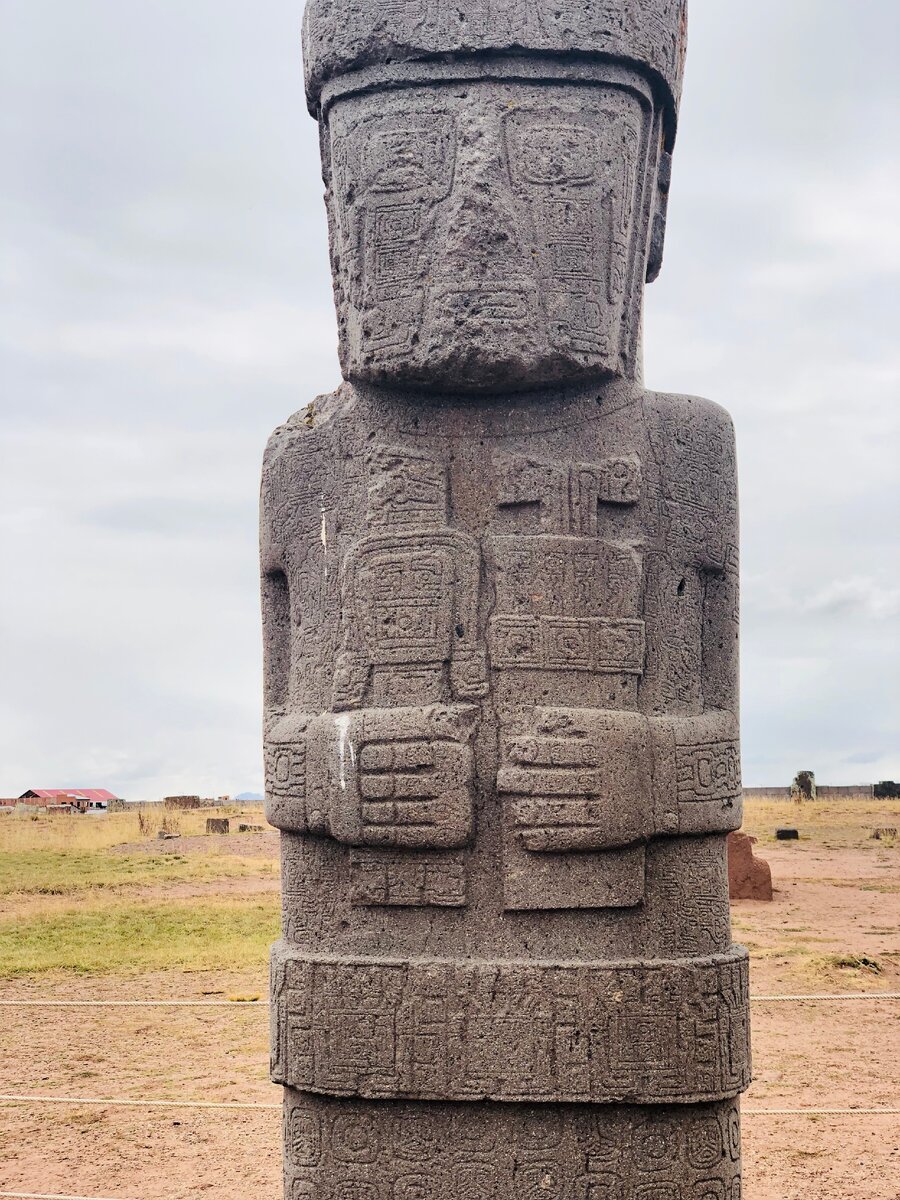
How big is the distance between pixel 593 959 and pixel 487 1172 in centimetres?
73

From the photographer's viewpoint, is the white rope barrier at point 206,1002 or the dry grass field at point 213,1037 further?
the white rope barrier at point 206,1002

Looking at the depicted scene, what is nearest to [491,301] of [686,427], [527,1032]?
[686,427]

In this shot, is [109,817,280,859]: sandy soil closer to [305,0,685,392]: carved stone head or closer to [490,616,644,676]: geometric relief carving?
[490,616,644,676]: geometric relief carving

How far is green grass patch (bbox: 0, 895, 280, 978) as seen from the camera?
39.5 ft

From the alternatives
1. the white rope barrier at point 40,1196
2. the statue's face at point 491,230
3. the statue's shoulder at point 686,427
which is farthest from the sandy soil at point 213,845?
the statue's face at point 491,230

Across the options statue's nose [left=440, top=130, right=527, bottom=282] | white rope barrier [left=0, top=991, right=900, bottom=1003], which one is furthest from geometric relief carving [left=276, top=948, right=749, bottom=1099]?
white rope barrier [left=0, top=991, right=900, bottom=1003]

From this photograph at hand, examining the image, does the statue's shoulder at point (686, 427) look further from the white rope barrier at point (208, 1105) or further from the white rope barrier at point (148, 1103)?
the white rope barrier at point (148, 1103)

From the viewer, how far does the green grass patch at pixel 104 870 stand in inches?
699

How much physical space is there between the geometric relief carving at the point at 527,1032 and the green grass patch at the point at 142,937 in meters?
8.14

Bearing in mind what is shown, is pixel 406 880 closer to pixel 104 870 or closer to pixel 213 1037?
pixel 213 1037

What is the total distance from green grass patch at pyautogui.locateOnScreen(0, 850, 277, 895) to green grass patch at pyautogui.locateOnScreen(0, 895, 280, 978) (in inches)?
75.9

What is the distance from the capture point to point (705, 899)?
4.30m

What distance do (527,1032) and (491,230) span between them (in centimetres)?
253

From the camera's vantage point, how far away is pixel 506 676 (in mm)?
4203
